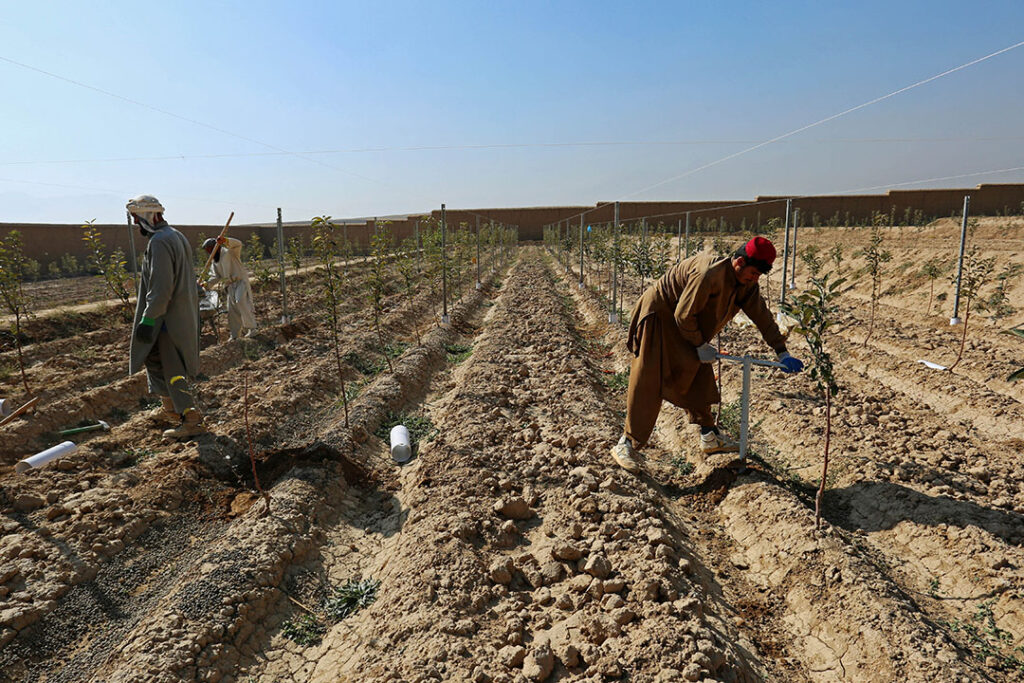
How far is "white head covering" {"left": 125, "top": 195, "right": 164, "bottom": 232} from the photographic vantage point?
178 inches

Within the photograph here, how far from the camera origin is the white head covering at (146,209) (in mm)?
4512

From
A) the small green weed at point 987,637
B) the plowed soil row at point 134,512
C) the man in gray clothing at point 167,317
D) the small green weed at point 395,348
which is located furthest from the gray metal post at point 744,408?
the small green weed at point 395,348

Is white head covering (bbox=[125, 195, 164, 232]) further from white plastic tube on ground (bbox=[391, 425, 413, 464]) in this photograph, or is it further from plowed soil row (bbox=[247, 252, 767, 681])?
plowed soil row (bbox=[247, 252, 767, 681])

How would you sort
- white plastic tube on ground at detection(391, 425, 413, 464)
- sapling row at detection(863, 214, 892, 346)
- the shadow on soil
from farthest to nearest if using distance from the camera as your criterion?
sapling row at detection(863, 214, 892, 346) < white plastic tube on ground at detection(391, 425, 413, 464) < the shadow on soil

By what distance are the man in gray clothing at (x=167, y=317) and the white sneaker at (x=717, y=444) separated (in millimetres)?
4357

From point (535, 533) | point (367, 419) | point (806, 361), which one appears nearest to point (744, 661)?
point (535, 533)

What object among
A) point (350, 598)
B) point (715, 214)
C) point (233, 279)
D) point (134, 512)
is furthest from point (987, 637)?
point (715, 214)

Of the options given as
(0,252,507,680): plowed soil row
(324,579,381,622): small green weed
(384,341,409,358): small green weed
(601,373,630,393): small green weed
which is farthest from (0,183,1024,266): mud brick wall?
(324,579,381,622): small green weed

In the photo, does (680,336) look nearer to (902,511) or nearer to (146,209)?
(902,511)

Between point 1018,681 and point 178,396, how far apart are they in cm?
569

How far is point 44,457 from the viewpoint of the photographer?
3971 millimetres

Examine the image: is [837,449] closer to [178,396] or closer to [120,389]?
[178,396]

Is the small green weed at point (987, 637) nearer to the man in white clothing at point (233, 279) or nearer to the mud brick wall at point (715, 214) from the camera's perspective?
the man in white clothing at point (233, 279)

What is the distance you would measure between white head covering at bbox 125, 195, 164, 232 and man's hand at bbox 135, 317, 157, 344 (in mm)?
810
